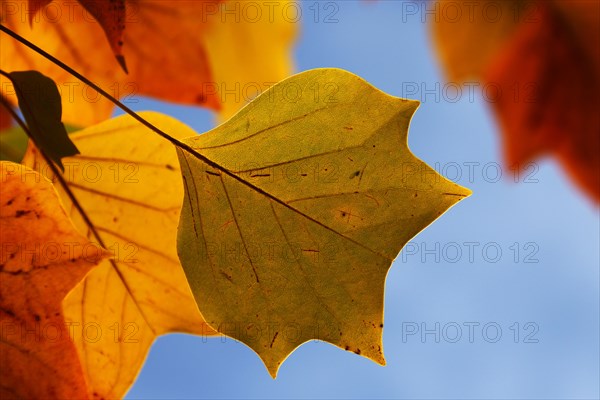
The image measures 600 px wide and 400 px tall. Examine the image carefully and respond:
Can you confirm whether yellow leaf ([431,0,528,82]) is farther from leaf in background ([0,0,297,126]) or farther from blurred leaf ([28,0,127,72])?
blurred leaf ([28,0,127,72])

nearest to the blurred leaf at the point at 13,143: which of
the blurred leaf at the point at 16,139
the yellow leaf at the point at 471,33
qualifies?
the blurred leaf at the point at 16,139

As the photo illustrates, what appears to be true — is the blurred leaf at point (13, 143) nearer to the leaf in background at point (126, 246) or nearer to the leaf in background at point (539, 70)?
the leaf in background at point (126, 246)

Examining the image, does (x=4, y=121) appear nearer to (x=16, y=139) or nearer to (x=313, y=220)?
(x=16, y=139)

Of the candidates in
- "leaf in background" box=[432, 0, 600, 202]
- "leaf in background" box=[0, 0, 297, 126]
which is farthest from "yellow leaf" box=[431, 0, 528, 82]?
"leaf in background" box=[0, 0, 297, 126]

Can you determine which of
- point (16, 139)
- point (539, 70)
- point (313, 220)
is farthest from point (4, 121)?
point (539, 70)

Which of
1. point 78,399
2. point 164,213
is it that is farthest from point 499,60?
point 78,399

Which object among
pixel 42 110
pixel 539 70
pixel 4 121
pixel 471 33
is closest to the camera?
pixel 42 110
